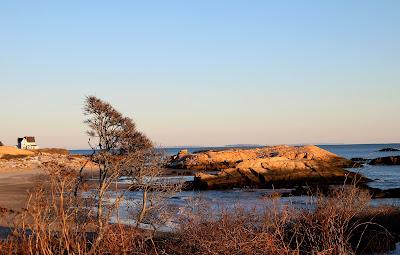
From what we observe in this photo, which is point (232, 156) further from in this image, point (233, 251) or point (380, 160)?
point (233, 251)

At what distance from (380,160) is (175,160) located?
102ft

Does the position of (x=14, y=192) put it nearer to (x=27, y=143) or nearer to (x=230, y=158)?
(x=230, y=158)

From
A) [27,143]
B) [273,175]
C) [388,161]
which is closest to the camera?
[273,175]

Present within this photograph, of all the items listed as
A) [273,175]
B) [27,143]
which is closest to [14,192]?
[273,175]

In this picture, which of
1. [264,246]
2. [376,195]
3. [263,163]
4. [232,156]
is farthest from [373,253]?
[232,156]

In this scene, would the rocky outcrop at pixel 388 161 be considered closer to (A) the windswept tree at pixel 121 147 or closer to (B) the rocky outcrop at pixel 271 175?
(B) the rocky outcrop at pixel 271 175

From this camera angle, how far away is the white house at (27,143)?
11212 centimetres

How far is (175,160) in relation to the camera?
81.6m

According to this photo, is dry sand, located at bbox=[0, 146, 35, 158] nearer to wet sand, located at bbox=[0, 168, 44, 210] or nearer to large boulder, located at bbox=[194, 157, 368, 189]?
wet sand, located at bbox=[0, 168, 44, 210]

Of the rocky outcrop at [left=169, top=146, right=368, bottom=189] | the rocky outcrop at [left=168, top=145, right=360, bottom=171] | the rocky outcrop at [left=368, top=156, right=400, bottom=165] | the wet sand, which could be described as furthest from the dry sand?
the rocky outcrop at [left=368, top=156, right=400, bottom=165]

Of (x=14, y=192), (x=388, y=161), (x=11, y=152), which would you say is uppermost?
(x=11, y=152)

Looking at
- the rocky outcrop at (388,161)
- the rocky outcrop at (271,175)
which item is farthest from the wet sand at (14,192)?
the rocky outcrop at (388,161)

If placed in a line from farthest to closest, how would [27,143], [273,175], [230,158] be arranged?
[27,143] → [230,158] → [273,175]

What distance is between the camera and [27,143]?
112250 millimetres
